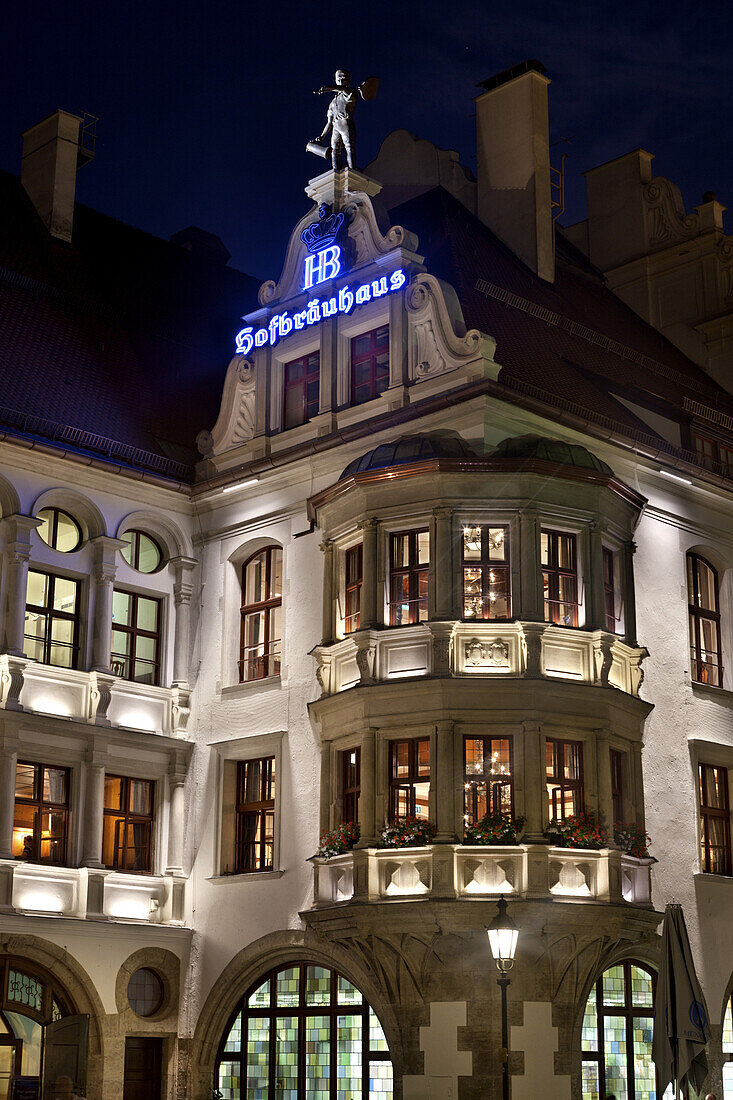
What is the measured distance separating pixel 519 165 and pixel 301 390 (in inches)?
337

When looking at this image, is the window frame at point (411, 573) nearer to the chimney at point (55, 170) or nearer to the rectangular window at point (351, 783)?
the rectangular window at point (351, 783)

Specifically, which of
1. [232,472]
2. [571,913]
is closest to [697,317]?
[232,472]

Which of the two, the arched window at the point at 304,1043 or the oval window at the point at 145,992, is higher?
the oval window at the point at 145,992

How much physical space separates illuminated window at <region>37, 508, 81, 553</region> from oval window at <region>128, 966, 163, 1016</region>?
25.0 ft

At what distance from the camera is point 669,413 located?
3247cm

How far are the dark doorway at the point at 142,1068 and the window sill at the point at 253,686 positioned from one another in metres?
6.23

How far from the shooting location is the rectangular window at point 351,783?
84.9ft

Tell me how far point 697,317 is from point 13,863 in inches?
835

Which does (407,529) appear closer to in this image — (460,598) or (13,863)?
(460,598)

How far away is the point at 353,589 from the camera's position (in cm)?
2695

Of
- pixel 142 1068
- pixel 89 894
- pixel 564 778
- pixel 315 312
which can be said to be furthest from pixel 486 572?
pixel 142 1068

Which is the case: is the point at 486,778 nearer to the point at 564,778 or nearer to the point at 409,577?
the point at 564,778

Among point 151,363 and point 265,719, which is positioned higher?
point 151,363

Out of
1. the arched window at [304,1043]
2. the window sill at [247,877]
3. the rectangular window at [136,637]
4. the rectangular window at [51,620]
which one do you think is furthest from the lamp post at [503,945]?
the rectangular window at [136,637]
